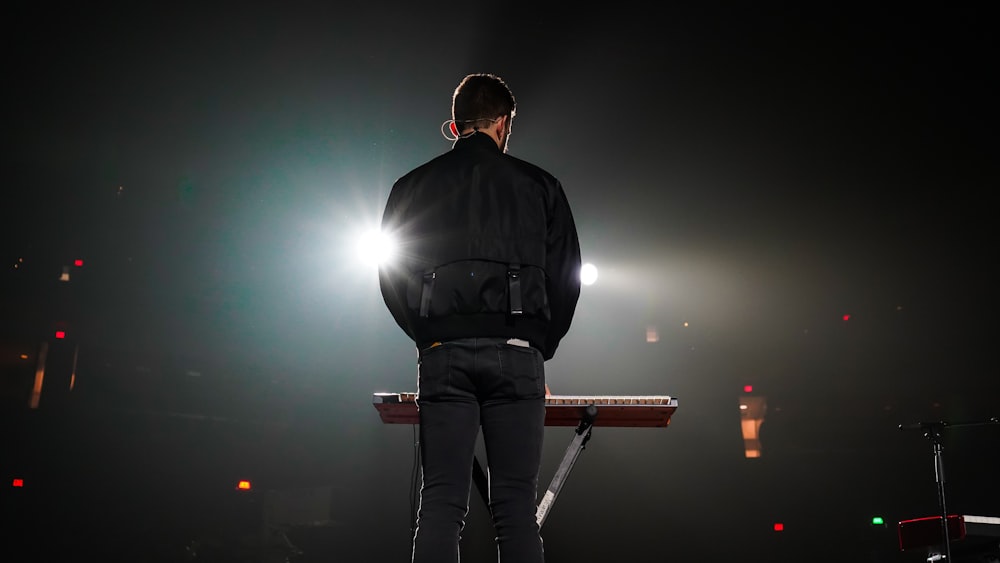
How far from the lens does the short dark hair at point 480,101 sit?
1.95m

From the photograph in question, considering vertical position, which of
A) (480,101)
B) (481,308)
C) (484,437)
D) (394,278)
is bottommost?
(484,437)

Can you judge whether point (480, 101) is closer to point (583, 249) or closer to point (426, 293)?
point (426, 293)

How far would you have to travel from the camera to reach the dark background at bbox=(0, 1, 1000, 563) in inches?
276

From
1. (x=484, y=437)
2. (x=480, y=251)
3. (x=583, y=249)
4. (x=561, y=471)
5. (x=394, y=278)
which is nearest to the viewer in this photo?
(x=484, y=437)

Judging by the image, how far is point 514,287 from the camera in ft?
5.44

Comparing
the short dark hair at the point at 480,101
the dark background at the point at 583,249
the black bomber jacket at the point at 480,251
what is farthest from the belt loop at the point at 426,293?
the dark background at the point at 583,249

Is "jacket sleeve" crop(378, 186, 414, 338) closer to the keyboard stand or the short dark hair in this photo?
the short dark hair

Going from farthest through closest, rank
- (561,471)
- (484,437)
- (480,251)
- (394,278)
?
(561,471) < (394,278) < (480,251) < (484,437)

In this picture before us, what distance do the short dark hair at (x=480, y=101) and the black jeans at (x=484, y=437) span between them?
775mm

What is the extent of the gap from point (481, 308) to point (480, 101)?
74 cm

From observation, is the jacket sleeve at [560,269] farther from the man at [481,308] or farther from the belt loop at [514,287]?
the belt loop at [514,287]

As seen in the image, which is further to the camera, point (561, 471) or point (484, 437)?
point (561, 471)

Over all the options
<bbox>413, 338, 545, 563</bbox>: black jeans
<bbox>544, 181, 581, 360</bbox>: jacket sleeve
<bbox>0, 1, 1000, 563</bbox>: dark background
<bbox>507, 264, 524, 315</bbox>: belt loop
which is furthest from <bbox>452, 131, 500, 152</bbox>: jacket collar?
<bbox>0, 1, 1000, 563</bbox>: dark background

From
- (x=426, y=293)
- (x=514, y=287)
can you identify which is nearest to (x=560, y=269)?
(x=514, y=287)
